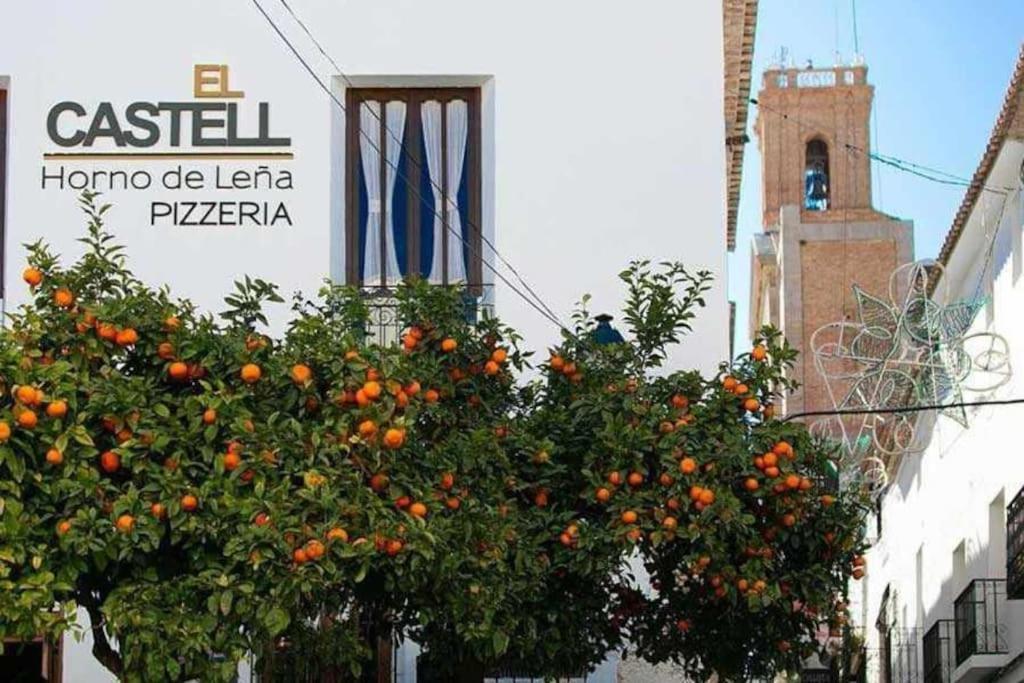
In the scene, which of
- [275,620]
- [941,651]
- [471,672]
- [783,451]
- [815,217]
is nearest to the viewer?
[275,620]

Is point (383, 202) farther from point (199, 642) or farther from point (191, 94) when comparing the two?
point (199, 642)

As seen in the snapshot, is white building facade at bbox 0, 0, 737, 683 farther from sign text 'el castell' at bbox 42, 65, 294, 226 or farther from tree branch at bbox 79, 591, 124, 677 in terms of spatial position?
tree branch at bbox 79, 591, 124, 677

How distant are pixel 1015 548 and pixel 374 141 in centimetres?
707

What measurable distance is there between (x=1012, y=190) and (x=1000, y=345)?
59.9 inches

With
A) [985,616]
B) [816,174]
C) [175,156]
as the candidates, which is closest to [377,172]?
[175,156]

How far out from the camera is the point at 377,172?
56.6 feet

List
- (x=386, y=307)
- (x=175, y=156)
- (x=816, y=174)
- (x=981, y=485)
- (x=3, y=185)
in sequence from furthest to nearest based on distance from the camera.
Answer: (x=816, y=174)
(x=981, y=485)
(x=3, y=185)
(x=175, y=156)
(x=386, y=307)

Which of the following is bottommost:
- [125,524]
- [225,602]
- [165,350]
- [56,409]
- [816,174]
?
[225,602]

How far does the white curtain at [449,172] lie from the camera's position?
1714cm

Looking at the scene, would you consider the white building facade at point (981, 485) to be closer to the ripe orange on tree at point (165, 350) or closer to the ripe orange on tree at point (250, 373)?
the ripe orange on tree at point (250, 373)

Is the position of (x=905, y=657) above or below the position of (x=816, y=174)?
below

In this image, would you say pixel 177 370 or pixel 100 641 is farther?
pixel 177 370

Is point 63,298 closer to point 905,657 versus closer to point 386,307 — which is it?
point 386,307

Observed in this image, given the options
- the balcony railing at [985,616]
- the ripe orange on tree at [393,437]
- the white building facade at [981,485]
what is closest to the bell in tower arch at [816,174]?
the white building facade at [981,485]
